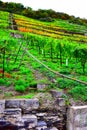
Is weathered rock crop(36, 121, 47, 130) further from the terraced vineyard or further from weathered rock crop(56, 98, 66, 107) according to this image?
the terraced vineyard

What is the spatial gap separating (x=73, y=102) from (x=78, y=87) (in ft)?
4.49

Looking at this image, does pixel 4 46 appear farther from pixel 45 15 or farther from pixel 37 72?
Answer: pixel 45 15

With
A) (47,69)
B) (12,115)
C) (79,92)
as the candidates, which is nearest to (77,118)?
(79,92)

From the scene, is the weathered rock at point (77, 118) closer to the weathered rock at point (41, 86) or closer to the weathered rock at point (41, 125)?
the weathered rock at point (41, 125)

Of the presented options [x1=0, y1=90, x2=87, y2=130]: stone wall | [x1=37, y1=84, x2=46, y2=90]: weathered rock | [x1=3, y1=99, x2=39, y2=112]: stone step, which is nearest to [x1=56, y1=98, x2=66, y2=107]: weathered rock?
[x1=0, y1=90, x2=87, y2=130]: stone wall

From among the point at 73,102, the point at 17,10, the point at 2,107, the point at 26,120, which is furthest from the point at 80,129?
the point at 17,10

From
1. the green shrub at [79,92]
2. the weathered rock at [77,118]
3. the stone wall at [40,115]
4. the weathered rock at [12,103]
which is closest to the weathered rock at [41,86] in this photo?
the stone wall at [40,115]

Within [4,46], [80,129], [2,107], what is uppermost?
[4,46]

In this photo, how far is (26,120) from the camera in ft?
48.0

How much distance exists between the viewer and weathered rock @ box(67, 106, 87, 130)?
1486 cm

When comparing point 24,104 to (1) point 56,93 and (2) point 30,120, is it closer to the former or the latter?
(2) point 30,120

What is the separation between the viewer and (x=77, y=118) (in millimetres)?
14891

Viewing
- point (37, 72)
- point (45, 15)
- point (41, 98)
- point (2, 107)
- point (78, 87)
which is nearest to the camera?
point (2, 107)

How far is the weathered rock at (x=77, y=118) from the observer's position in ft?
48.8
